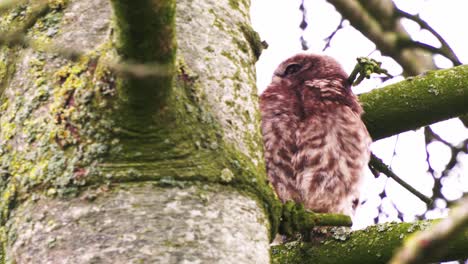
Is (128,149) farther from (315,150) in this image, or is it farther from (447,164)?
(447,164)

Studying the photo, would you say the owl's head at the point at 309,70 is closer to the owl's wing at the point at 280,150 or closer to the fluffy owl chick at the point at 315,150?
the fluffy owl chick at the point at 315,150

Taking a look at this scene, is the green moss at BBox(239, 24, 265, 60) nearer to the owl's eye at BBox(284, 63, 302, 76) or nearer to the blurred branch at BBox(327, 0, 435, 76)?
the blurred branch at BBox(327, 0, 435, 76)

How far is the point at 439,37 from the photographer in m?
3.68

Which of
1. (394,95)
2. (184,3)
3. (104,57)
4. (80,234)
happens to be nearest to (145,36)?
(104,57)

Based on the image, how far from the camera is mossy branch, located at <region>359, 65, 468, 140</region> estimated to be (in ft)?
9.30

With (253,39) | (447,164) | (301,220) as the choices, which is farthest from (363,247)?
(447,164)

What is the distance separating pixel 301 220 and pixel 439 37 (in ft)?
6.51

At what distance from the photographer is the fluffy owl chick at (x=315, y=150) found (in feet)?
11.1

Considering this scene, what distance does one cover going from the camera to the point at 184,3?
6.24 feet

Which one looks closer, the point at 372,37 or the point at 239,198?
the point at 239,198

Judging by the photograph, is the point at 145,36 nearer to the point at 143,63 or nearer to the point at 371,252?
the point at 143,63

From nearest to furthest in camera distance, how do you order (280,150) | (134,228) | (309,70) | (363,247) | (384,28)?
1. (134,228)
2. (363,247)
3. (280,150)
4. (384,28)
5. (309,70)

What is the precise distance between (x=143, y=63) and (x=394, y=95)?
1.69m

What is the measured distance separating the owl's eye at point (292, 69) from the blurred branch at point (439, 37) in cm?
61
